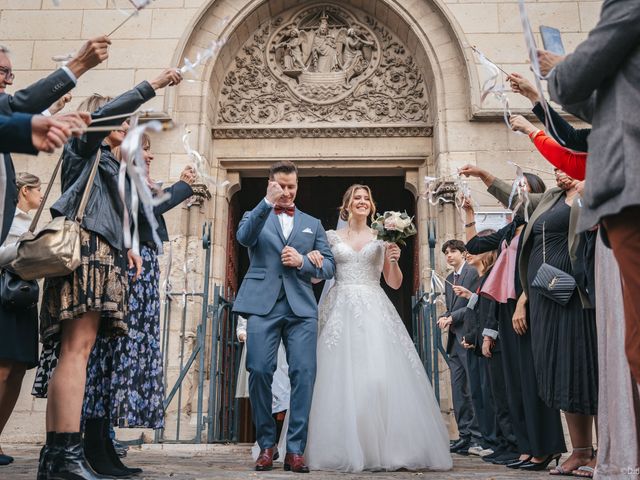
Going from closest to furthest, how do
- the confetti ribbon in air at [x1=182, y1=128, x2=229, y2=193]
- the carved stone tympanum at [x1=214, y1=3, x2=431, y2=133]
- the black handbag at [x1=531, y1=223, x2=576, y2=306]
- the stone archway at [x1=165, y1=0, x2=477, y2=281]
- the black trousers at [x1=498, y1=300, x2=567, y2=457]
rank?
the confetti ribbon in air at [x1=182, y1=128, x2=229, y2=193] → the black handbag at [x1=531, y1=223, x2=576, y2=306] → the black trousers at [x1=498, y1=300, x2=567, y2=457] → the stone archway at [x1=165, y1=0, x2=477, y2=281] → the carved stone tympanum at [x1=214, y1=3, x2=431, y2=133]

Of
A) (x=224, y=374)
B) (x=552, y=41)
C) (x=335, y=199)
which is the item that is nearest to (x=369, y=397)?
(x=552, y=41)

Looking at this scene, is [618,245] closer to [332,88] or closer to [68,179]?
[68,179]

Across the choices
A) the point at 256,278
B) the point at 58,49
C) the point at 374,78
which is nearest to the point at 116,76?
the point at 58,49

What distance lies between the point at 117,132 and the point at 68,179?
1.27 feet

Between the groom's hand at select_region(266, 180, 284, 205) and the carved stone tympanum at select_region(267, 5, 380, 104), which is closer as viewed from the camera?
the groom's hand at select_region(266, 180, 284, 205)

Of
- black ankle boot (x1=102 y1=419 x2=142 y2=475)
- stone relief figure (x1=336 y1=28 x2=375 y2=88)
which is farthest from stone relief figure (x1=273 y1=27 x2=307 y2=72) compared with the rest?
black ankle boot (x1=102 y1=419 x2=142 y2=475)

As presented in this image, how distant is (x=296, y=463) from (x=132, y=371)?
1143 mm

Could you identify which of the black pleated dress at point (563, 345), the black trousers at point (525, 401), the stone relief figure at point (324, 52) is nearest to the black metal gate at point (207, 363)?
the black trousers at point (525, 401)

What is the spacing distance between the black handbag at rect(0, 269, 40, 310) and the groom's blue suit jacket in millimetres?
1269

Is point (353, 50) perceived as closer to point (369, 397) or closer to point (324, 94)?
point (324, 94)

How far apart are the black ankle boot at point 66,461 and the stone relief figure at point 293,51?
273 inches

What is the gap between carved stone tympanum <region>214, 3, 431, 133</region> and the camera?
8.87 metres

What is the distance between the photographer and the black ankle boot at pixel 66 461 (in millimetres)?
2900

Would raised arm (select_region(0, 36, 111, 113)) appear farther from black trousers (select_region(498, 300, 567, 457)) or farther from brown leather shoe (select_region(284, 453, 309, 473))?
black trousers (select_region(498, 300, 567, 457))
